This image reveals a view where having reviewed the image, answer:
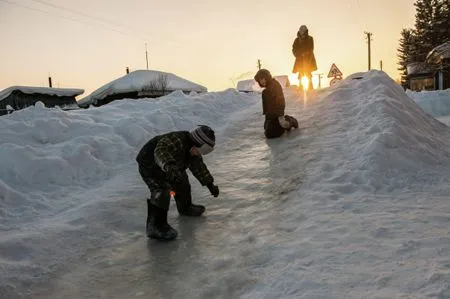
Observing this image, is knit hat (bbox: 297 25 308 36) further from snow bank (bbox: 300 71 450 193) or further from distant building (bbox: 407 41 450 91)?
distant building (bbox: 407 41 450 91)

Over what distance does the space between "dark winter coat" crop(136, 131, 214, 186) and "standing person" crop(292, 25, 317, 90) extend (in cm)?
863

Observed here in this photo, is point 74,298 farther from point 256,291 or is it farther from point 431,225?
point 431,225

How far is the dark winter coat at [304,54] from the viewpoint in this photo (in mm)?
12312

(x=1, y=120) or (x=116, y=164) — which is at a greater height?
(x=1, y=120)

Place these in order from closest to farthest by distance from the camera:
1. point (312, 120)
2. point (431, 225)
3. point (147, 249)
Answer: point (431, 225) < point (147, 249) < point (312, 120)

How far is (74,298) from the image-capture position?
3.20 metres

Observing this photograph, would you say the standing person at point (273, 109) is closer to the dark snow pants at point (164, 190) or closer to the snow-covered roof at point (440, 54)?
the dark snow pants at point (164, 190)

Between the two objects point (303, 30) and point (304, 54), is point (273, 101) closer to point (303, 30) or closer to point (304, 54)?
point (304, 54)

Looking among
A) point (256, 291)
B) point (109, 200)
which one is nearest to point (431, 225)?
point (256, 291)

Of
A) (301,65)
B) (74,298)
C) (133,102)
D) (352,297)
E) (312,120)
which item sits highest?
(301,65)

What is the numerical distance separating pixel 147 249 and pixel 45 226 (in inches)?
47.6

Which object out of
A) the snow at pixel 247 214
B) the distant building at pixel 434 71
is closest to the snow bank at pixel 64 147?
the snow at pixel 247 214

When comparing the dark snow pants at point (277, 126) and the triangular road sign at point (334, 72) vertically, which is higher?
the triangular road sign at point (334, 72)

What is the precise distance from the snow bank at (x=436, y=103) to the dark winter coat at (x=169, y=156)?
19132mm
